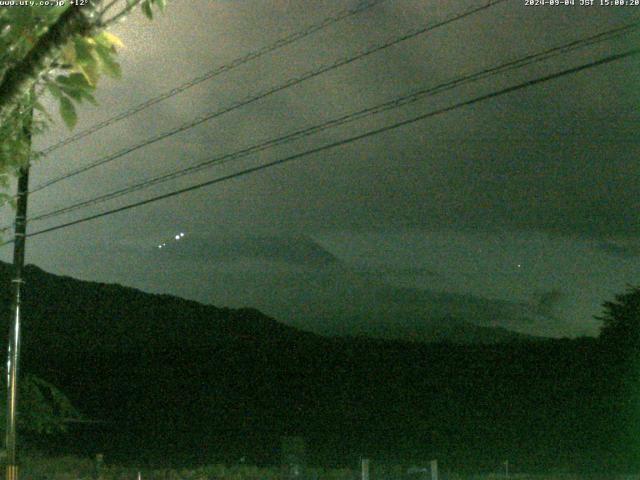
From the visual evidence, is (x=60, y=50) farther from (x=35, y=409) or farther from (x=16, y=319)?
(x=35, y=409)

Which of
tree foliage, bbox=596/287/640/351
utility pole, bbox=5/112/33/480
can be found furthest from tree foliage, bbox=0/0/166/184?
tree foliage, bbox=596/287/640/351

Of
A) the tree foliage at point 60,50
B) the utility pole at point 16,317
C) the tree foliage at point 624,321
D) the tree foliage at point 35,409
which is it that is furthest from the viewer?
the tree foliage at point 624,321

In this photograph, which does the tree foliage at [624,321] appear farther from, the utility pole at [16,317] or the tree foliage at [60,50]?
the tree foliage at [60,50]

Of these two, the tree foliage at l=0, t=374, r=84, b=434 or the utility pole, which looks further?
the tree foliage at l=0, t=374, r=84, b=434

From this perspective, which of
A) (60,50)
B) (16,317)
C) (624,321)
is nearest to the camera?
(60,50)

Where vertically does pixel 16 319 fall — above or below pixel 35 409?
above

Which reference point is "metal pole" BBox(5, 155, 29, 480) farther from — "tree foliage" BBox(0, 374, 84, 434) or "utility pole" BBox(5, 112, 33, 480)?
"tree foliage" BBox(0, 374, 84, 434)

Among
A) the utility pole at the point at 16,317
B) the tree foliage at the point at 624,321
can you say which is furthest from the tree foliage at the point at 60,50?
the tree foliage at the point at 624,321

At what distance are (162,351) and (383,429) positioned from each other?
88.1 ft

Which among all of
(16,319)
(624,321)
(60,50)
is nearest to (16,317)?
(16,319)

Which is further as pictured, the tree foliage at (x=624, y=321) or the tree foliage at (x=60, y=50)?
the tree foliage at (x=624, y=321)

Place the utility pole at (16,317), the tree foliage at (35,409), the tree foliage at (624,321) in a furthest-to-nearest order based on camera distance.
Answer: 1. the tree foliage at (624,321)
2. the tree foliage at (35,409)
3. the utility pole at (16,317)

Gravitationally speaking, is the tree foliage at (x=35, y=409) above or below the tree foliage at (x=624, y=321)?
below

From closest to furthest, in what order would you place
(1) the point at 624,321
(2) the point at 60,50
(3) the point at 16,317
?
(2) the point at 60,50, (3) the point at 16,317, (1) the point at 624,321
